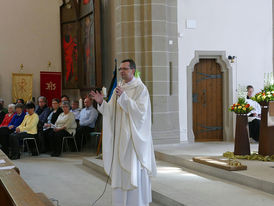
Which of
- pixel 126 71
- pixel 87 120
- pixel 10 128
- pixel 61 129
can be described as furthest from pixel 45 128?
pixel 126 71

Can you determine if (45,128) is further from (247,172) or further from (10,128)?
(247,172)

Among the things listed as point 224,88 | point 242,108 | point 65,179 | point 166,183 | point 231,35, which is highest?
point 231,35

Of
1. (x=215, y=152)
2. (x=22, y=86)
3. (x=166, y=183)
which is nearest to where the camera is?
(x=166, y=183)

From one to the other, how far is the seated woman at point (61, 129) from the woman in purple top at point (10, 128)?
980 mm

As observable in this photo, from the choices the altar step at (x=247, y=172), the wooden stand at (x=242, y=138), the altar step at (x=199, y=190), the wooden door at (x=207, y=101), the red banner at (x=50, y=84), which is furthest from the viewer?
the red banner at (x=50, y=84)

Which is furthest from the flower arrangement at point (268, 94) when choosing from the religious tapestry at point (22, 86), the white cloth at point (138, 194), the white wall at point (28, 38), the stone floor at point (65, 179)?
the white wall at point (28, 38)

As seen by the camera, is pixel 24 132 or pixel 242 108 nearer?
pixel 242 108

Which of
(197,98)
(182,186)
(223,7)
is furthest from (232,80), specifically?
(182,186)

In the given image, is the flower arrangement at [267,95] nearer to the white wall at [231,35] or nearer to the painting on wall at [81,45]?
the white wall at [231,35]

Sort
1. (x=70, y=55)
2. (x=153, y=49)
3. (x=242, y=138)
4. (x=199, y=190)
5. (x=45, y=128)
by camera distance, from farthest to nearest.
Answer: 1. (x=70, y=55)
2. (x=45, y=128)
3. (x=153, y=49)
4. (x=242, y=138)
5. (x=199, y=190)

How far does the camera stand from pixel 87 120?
1014cm

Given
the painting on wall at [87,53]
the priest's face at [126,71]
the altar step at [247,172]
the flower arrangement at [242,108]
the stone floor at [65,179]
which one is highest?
the painting on wall at [87,53]

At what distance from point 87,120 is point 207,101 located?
117 inches

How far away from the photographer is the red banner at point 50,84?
45.6ft
